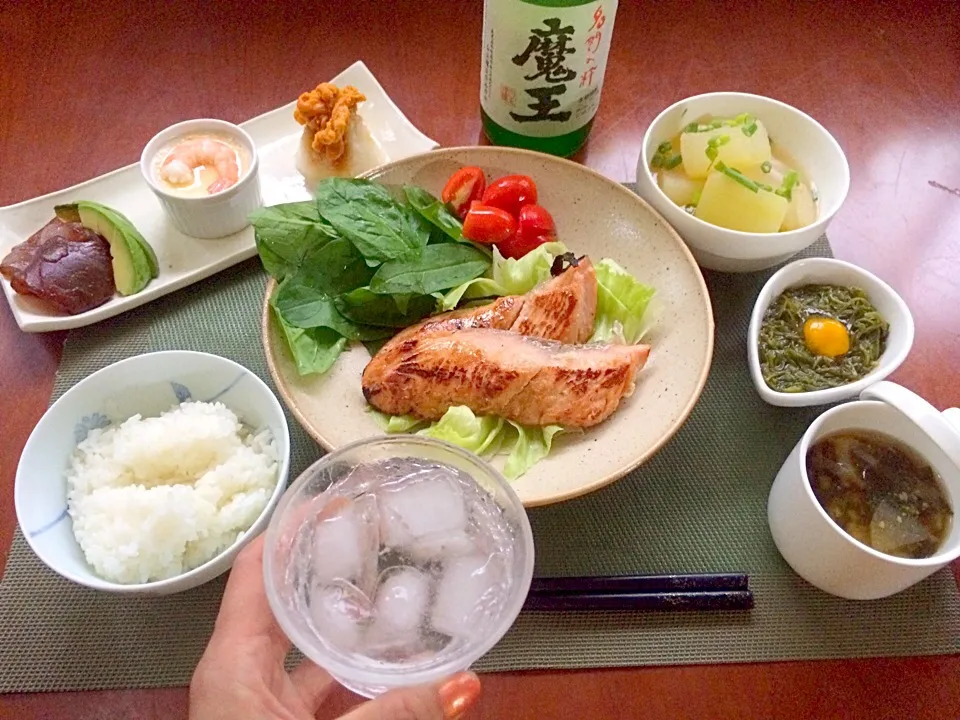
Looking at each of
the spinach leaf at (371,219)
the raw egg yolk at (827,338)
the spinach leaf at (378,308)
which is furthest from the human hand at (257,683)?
the raw egg yolk at (827,338)

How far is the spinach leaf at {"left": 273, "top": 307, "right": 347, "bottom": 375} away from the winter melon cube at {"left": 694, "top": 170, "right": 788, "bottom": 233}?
0.87 metres

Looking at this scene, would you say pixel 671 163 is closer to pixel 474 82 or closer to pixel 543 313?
pixel 543 313

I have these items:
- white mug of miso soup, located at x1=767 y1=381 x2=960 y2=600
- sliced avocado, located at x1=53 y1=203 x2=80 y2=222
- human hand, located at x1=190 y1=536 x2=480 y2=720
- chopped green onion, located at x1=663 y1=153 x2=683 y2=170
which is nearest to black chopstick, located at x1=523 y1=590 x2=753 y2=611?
white mug of miso soup, located at x1=767 y1=381 x2=960 y2=600

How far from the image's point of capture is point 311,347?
150 cm

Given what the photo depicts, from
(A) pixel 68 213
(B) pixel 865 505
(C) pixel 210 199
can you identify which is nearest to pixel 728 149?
(B) pixel 865 505

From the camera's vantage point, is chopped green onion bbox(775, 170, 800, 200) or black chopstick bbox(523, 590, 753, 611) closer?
black chopstick bbox(523, 590, 753, 611)

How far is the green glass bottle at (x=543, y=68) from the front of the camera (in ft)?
5.20

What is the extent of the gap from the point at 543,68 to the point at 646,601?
114 centimetres

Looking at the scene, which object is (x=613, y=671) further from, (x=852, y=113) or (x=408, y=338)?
(x=852, y=113)

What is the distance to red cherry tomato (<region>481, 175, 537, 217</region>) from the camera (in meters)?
1.68

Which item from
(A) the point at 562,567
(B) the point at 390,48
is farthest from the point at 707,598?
(B) the point at 390,48

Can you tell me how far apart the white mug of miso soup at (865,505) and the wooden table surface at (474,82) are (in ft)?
1.22

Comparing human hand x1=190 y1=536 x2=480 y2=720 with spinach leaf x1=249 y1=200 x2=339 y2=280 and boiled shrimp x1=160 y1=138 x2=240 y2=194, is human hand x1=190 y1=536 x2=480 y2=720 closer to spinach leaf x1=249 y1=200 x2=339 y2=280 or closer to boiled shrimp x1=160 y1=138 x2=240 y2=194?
spinach leaf x1=249 y1=200 x2=339 y2=280

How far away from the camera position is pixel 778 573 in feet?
4.55
